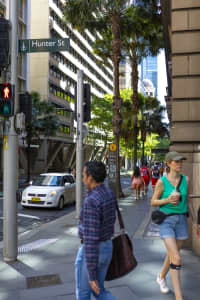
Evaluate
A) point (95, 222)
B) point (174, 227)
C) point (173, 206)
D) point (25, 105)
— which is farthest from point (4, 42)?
point (95, 222)

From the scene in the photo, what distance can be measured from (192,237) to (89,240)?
442cm

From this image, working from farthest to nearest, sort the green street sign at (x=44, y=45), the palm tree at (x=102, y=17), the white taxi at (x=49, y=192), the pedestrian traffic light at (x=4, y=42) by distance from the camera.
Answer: the palm tree at (x=102, y=17), the white taxi at (x=49, y=192), the green street sign at (x=44, y=45), the pedestrian traffic light at (x=4, y=42)

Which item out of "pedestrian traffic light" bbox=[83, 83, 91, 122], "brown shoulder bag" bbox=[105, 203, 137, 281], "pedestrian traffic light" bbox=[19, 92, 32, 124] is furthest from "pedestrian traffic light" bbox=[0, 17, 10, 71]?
"pedestrian traffic light" bbox=[83, 83, 91, 122]

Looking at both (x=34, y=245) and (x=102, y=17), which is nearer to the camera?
(x=34, y=245)

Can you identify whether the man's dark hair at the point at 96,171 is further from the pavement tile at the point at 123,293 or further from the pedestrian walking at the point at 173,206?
the pavement tile at the point at 123,293

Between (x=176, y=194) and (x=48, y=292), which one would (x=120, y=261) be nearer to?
(x=176, y=194)

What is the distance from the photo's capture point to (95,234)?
2.91 metres

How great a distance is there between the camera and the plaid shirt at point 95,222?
2887 millimetres

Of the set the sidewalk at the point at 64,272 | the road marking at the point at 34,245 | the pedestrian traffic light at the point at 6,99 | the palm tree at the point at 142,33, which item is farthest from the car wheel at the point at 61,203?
the palm tree at the point at 142,33

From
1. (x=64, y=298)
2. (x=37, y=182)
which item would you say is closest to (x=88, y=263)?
(x=64, y=298)

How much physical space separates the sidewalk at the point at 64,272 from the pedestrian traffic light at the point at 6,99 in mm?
2511

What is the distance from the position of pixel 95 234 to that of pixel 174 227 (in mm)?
1601

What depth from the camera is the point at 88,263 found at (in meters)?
2.88

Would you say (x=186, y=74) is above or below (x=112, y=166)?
above
